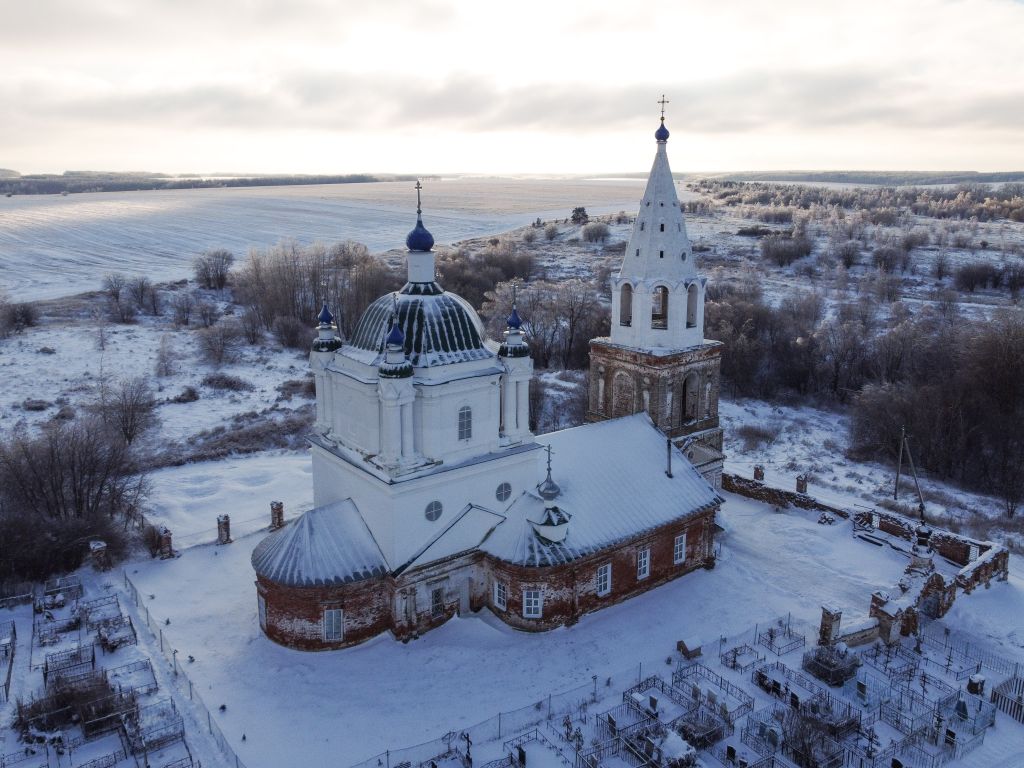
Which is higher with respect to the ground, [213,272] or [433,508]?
[213,272]

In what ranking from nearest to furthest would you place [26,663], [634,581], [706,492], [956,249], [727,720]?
[727,720] < [26,663] < [634,581] < [706,492] < [956,249]

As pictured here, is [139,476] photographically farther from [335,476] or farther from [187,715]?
[187,715]

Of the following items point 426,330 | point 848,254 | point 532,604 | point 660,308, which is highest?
point 426,330

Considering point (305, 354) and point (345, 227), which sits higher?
point (345, 227)

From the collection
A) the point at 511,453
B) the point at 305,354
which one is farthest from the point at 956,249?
the point at 511,453

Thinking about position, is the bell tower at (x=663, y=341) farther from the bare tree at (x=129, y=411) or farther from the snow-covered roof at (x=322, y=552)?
the bare tree at (x=129, y=411)

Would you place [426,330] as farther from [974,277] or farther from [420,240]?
[974,277]

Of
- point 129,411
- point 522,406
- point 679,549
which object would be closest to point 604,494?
point 679,549

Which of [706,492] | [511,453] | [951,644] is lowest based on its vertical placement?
[951,644]
